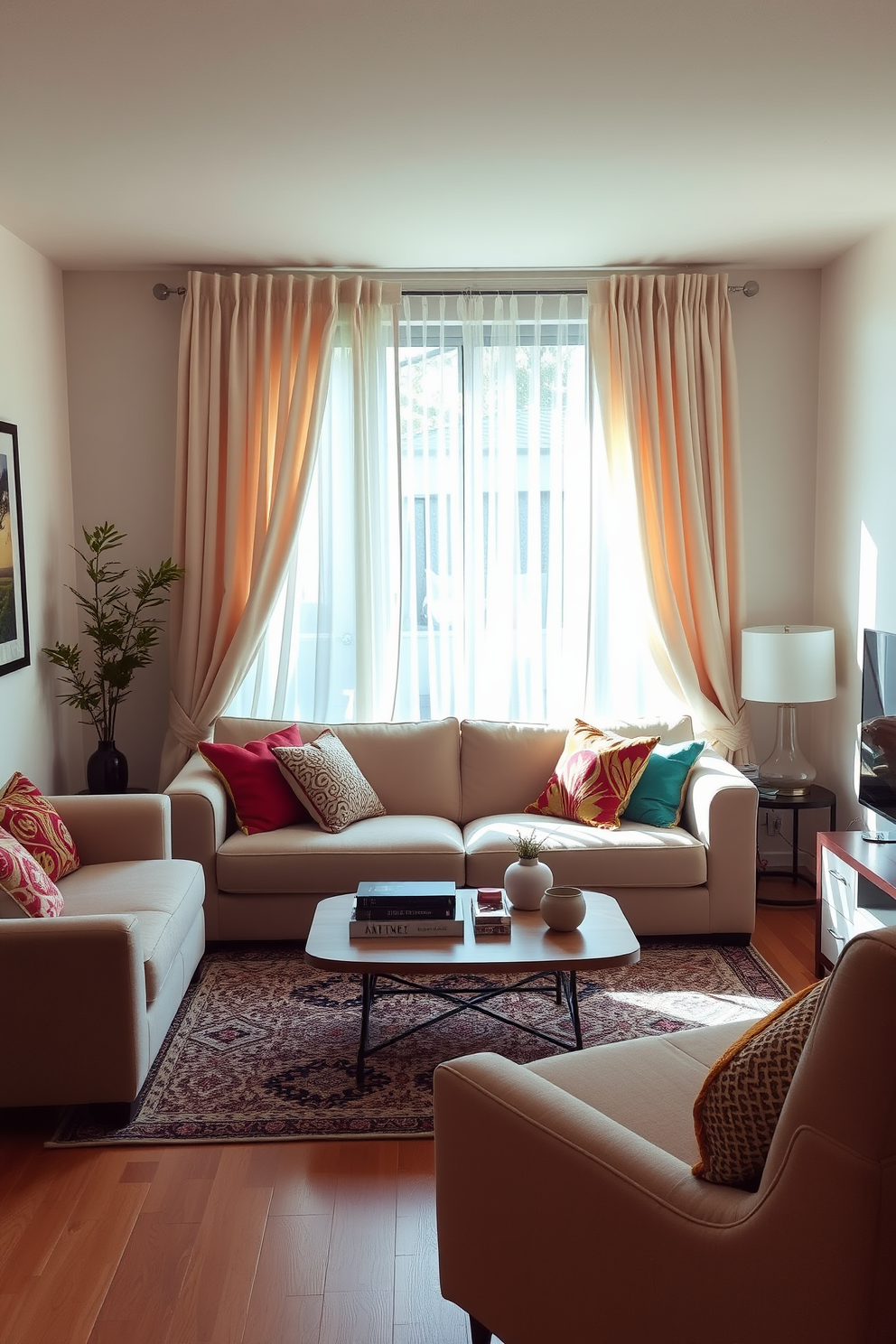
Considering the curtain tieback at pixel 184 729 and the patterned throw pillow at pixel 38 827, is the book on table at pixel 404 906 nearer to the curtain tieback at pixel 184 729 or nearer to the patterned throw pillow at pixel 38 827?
the patterned throw pillow at pixel 38 827

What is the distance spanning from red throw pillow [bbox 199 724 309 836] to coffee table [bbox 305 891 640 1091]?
0.88 meters

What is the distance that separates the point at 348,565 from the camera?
5055 mm

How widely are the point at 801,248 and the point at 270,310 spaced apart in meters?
2.26

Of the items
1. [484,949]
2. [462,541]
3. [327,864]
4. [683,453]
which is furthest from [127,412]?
[484,949]

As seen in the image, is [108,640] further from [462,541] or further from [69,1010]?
[69,1010]

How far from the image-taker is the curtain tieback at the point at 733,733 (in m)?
5.02

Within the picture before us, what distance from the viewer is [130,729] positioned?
17.0ft

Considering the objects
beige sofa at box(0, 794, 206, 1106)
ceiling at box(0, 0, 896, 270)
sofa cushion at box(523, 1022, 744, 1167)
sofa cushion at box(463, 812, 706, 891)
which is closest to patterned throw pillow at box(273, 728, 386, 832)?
sofa cushion at box(463, 812, 706, 891)

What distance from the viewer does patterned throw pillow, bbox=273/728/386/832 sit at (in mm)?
4340

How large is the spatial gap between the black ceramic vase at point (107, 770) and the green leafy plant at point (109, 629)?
0.06 m

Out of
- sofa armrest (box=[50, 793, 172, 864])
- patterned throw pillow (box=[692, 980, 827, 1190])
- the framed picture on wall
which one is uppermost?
the framed picture on wall

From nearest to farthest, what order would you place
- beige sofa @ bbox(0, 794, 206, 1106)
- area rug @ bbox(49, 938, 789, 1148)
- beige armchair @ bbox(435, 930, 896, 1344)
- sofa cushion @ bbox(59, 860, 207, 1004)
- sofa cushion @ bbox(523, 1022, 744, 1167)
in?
1. beige armchair @ bbox(435, 930, 896, 1344)
2. sofa cushion @ bbox(523, 1022, 744, 1167)
3. beige sofa @ bbox(0, 794, 206, 1106)
4. area rug @ bbox(49, 938, 789, 1148)
5. sofa cushion @ bbox(59, 860, 207, 1004)

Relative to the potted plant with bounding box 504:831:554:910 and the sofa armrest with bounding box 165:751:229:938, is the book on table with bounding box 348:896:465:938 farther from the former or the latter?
the sofa armrest with bounding box 165:751:229:938

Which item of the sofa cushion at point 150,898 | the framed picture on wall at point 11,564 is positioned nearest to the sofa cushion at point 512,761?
the sofa cushion at point 150,898
